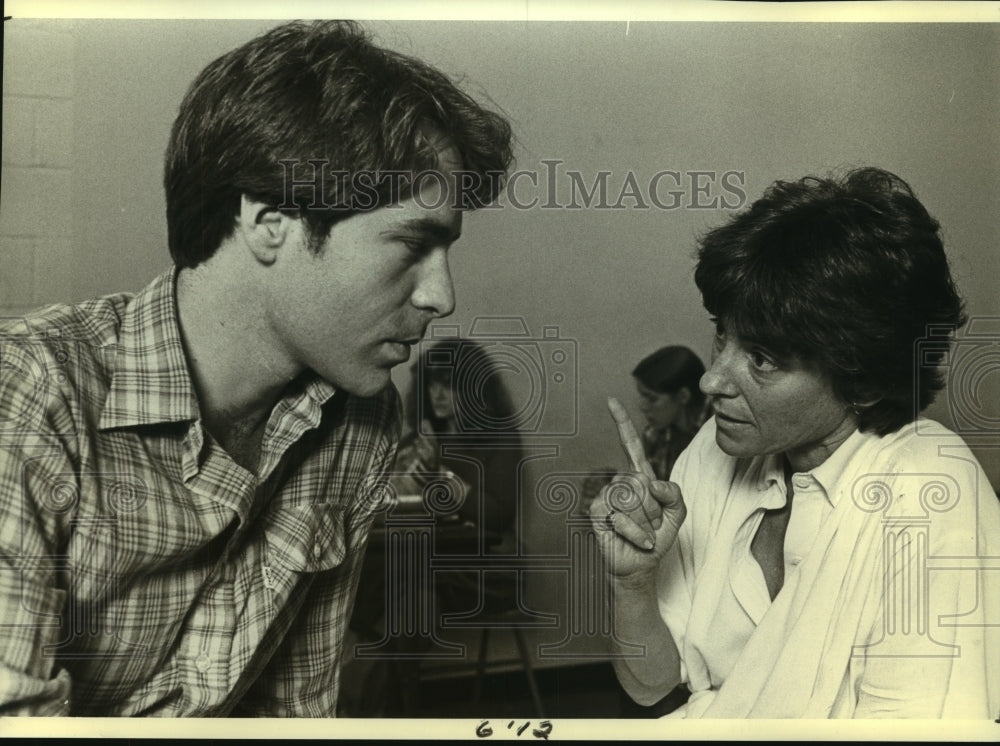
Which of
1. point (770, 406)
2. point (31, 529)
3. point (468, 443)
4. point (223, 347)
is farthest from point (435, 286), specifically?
point (31, 529)

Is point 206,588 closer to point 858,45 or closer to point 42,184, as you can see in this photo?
point 42,184

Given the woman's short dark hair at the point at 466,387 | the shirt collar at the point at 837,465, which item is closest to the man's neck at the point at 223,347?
the woman's short dark hair at the point at 466,387

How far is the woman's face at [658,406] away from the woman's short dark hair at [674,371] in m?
0.01

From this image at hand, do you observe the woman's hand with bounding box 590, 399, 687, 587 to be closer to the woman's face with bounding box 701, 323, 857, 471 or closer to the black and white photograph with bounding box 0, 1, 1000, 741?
the black and white photograph with bounding box 0, 1, 1000, 741

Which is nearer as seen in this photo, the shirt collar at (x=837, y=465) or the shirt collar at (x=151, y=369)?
the shirt collar at (x=151, y=369)

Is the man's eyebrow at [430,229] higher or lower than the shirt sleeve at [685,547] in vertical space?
higher

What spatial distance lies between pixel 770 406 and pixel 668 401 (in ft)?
0.80

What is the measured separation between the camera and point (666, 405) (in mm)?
2375

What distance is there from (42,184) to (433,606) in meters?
1.42

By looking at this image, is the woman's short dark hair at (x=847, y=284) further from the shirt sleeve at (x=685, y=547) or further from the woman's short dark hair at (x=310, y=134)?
the woman's short dark hair at (x=310, y=134)

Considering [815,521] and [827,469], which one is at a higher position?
[827,469]

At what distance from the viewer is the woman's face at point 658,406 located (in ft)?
7.78

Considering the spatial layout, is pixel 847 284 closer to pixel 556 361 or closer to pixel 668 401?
pixel 668 401

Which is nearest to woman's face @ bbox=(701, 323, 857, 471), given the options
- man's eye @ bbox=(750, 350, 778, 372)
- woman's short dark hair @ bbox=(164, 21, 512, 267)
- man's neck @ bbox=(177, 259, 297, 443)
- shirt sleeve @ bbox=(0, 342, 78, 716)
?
man's eye @ bbox=(750, 350, 778, 372)
